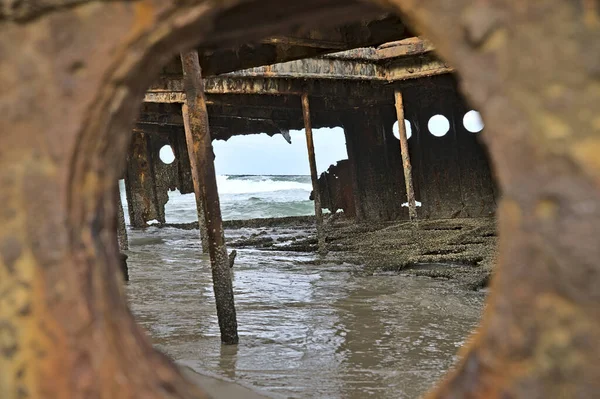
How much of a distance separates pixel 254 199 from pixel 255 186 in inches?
328

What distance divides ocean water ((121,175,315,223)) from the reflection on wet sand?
124ft

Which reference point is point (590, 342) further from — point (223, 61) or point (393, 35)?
point (223, 61)

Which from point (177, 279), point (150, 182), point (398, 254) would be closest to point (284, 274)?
point (177, 279)

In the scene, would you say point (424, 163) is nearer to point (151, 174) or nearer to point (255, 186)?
point (151, 174)

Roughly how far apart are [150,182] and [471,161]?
25.9 ft

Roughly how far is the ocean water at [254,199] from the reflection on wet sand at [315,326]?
124 ft

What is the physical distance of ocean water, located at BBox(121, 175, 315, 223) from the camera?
1950 inches

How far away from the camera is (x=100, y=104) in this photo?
1.46 metres

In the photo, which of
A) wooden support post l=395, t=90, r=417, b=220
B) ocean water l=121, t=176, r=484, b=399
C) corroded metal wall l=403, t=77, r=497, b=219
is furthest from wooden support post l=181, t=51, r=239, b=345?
corroded metal wall l=403, t=77, r=497, b=219

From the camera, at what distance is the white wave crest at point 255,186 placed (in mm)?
62062

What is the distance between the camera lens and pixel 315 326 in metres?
5.26

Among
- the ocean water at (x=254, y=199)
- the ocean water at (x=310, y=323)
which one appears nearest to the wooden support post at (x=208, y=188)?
the ocean water at (x=310, y=323)

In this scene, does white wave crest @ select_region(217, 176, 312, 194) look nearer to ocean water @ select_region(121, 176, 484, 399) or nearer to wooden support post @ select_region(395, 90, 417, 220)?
wooden support post @ select_region(395, 90, 417, 220)

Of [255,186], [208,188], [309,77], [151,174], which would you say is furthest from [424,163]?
[255,186]
